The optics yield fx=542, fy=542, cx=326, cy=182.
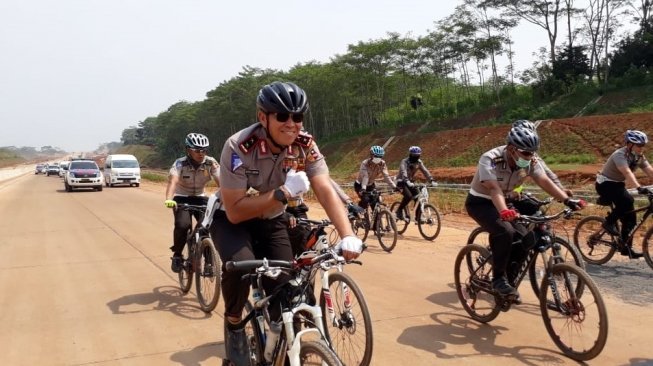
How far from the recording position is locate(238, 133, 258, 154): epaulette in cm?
333

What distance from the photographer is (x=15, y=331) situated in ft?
17.8

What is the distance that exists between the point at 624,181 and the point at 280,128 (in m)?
6.47

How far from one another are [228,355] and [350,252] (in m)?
1.32

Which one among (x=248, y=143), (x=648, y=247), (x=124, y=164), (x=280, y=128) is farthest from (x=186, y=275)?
(x=124, y=164)

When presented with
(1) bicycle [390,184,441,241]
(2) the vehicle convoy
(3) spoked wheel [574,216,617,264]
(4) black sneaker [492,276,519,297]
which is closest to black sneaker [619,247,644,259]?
(3) spoked wheel [574,216,617,264]

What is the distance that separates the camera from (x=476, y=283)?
5.55 m

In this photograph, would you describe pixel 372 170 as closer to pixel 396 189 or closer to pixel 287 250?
pixel 396 189

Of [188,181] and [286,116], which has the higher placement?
[286,116]

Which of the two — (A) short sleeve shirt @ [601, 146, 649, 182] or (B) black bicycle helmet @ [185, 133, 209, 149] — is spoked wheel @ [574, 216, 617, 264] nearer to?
(A) short sleeve shirt @ [601, 146, 649, 182]

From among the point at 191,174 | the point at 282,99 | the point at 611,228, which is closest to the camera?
the point at 282,99

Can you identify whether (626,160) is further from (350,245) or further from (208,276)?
(350,245)

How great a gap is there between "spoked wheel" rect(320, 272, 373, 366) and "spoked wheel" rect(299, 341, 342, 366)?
54 cm

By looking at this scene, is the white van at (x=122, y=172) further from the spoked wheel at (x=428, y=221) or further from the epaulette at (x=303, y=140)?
the epaulette at (x=303, y=140)

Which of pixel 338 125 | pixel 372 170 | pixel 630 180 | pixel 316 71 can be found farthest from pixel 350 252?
pixel 338 125
